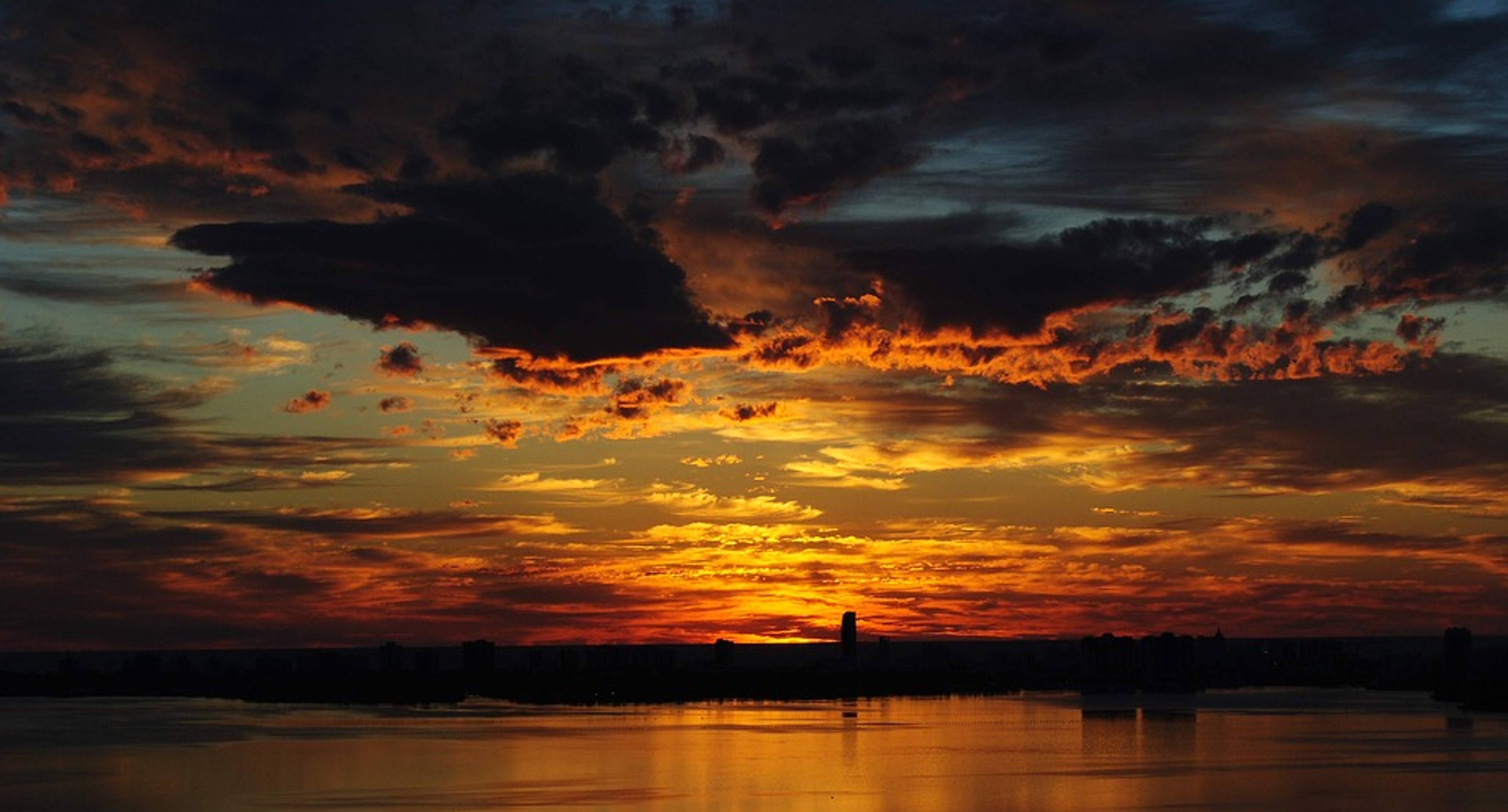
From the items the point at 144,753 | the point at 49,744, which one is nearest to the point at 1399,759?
the point at 144,753

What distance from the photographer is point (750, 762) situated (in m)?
67.9

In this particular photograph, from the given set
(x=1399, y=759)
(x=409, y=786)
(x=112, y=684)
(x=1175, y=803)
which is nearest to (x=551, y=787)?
(x=409, y=786)

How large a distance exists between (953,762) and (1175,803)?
693 inches

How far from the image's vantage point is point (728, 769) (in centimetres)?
6353

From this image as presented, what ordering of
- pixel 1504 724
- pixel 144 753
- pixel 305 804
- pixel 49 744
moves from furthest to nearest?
pixel 1504 724 → pixel 49 744 → pixel 144 753 → pixel 305 804

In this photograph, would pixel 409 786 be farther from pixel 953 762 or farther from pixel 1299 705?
pixel 1299 705

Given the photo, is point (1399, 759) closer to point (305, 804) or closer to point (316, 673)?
point (305, 804)

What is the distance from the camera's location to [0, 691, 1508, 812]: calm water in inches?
2067

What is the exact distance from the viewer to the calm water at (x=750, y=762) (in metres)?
52.5

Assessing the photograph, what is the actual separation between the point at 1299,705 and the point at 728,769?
94.1 meters

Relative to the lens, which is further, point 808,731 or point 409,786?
point 808,731

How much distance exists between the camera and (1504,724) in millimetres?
105188

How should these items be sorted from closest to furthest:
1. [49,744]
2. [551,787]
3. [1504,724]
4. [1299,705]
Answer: [551,787], [49,744], [1504,724], [1299,705]

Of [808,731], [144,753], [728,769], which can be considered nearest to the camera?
[728,769]
